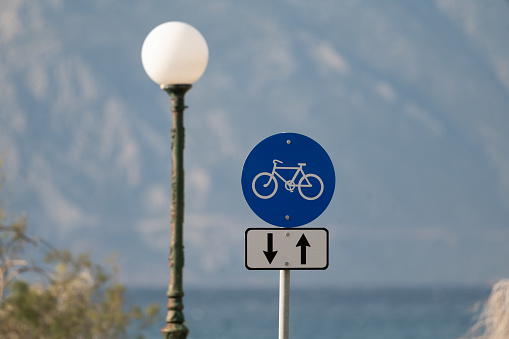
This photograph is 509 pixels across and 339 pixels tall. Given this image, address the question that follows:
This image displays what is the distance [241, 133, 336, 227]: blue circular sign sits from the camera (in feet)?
20.8

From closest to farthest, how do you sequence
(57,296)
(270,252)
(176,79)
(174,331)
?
(270,252) < (174,331) < (176,79) < (57,296)

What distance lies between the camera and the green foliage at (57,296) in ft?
42.2

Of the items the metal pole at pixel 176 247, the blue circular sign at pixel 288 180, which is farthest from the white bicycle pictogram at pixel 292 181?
the metal pole at pixel 176 247

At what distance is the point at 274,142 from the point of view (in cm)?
643

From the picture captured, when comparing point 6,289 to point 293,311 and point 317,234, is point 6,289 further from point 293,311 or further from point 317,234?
point 293,311

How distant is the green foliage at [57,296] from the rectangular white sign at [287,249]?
22.7 ft

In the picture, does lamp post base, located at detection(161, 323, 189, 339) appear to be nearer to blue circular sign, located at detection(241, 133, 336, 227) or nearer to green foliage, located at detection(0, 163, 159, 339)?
blue circular sign, located at detection(241, 133, 336, 227)

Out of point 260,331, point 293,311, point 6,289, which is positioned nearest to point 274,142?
point 6,289

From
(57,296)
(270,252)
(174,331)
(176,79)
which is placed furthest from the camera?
(57,296)

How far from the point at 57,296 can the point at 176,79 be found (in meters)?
7.25

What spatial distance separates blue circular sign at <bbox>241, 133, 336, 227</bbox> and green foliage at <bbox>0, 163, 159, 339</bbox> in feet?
22.6

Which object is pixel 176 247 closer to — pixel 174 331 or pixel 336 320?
pixel 174 331

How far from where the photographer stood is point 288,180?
6367 mm

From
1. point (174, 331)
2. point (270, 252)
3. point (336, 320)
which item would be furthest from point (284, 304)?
point (336, 320)
